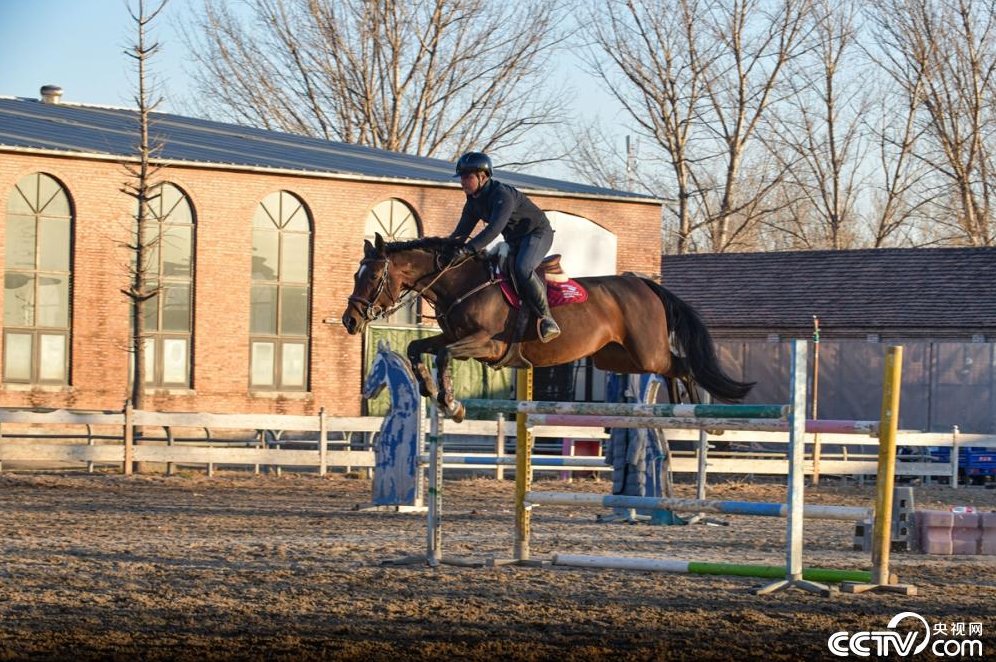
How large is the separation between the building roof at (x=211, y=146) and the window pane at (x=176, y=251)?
1564 millimetres

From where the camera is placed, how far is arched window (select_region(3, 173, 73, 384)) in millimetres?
29859

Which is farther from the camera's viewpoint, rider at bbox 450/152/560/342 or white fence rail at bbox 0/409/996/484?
white fence rail at bbox 0/409/996/484

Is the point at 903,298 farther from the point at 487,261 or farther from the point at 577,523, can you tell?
the point at 487,261

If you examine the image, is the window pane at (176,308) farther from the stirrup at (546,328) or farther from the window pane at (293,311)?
the stirrup at (546,328)

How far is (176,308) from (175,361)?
3.84 ft

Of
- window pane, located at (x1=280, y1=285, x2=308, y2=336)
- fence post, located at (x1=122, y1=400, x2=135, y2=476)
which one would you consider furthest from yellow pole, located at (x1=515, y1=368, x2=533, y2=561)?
window pane, located at (x1=280, y1=285, x2=308, y2=336)

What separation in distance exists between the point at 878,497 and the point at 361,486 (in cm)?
1204

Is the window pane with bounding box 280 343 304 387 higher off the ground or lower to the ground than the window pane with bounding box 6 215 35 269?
lower

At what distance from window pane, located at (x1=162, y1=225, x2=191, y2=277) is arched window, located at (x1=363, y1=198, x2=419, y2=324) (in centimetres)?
430

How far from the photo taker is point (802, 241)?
187ft

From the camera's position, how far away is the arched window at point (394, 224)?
33.8 meters

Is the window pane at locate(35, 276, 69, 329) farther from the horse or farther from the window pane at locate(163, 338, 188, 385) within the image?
the horse

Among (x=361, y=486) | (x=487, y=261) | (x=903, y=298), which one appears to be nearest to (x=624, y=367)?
(x=487, y=261)

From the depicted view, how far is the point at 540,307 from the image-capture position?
1122cm
